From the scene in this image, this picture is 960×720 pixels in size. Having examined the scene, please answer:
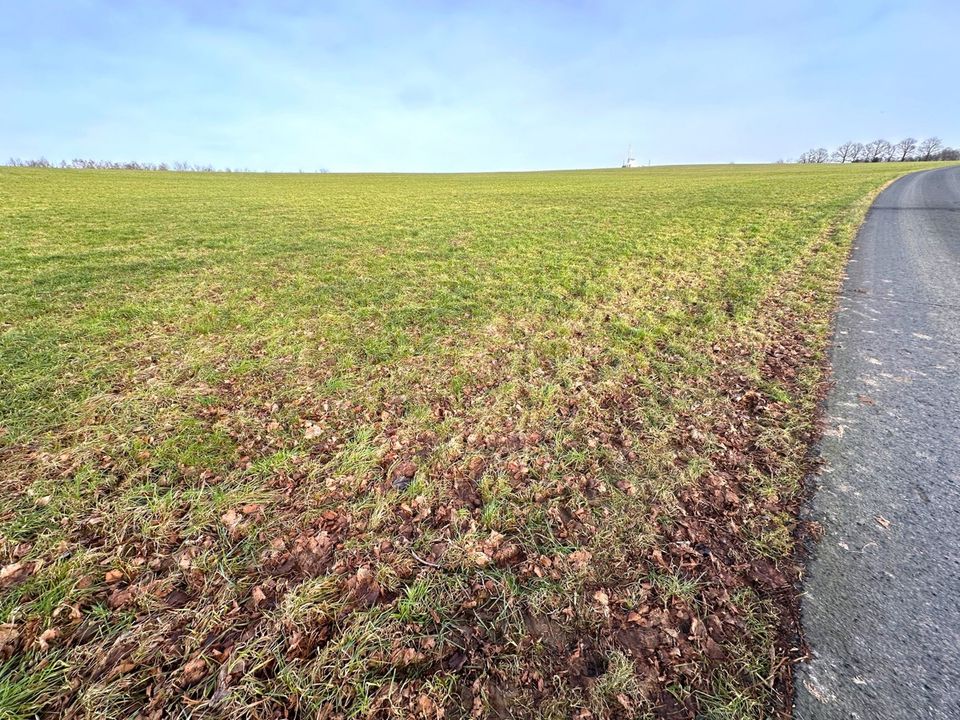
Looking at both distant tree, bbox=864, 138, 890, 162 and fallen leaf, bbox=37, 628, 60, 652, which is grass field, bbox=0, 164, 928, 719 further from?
distant tree, bbox=864, 138, 890, 162

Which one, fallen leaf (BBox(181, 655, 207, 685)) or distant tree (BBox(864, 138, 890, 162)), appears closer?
fallen leaf (BBox(181, 655, 207, 685))

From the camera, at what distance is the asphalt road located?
186cm

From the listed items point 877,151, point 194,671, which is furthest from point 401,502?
point 877,151

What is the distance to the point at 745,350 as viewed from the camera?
5.22 meters

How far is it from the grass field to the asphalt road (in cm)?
18

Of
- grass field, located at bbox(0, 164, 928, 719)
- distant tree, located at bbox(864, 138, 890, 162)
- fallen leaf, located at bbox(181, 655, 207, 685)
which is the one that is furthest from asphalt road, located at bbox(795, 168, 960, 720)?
distant tree, located at bbox(864, 138, 890, 162)

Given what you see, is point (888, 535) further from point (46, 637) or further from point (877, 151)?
point (877, 151)

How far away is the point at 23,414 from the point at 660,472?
5588 mm

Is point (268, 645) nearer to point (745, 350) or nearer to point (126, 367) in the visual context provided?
point (126, 367)

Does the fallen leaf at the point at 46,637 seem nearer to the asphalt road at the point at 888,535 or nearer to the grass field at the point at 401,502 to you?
the grass field at the point at 401,502

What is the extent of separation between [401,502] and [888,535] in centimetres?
310

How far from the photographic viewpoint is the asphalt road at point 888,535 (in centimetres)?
186

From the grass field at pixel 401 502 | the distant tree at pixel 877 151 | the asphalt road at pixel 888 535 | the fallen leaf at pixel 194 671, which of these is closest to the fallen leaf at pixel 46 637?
the grass field at pixel 401 502

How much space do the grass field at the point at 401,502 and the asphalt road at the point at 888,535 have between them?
18cm
